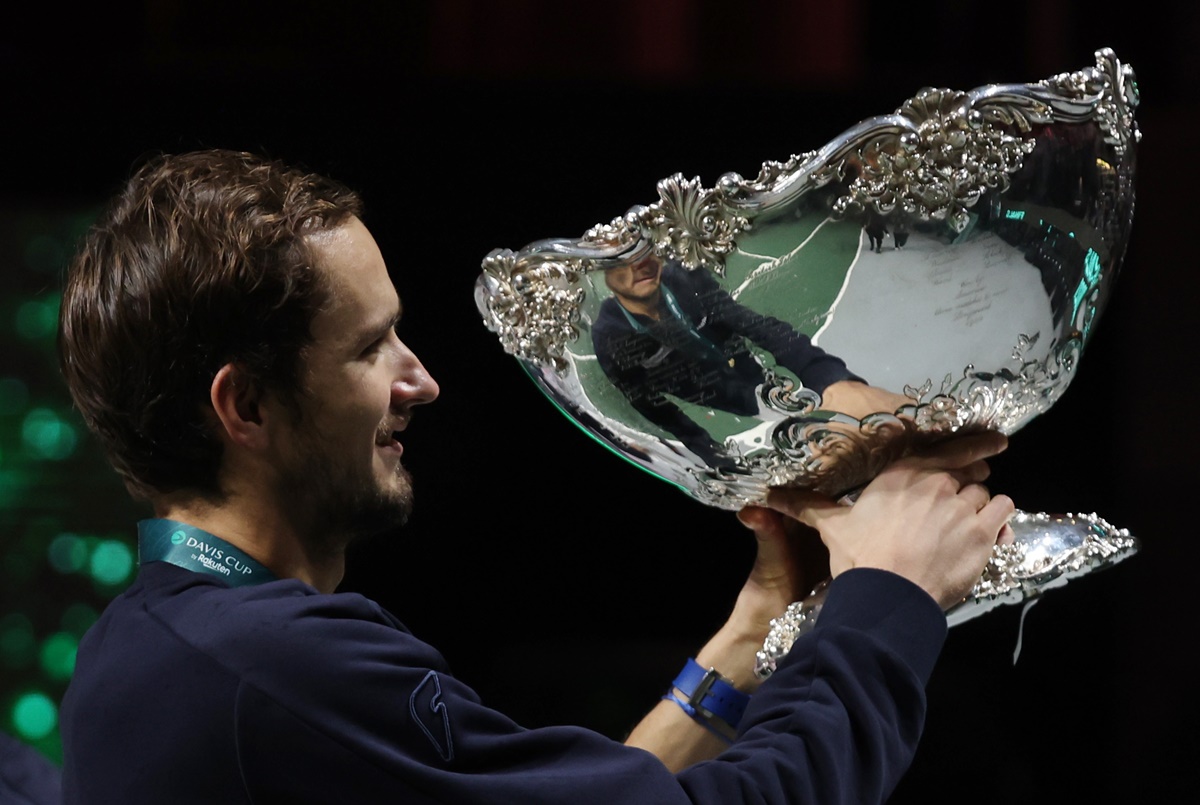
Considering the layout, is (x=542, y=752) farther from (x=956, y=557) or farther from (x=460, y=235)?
(x=460, y=235)

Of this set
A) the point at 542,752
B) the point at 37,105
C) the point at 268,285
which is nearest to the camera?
the point at 542,752

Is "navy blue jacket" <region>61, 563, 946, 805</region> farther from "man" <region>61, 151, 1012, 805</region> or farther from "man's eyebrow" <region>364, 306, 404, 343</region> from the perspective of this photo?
"man's eyebrow" <region>364, 306, 404, 343</region>

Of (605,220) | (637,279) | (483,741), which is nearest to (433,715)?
(483,741)

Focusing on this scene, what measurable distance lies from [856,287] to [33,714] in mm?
2071

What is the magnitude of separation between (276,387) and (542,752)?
355 millimetres

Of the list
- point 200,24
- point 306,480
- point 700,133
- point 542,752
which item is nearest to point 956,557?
point 542,752

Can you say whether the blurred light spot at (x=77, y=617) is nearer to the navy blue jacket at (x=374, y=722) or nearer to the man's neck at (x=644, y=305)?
the navy blue jacket at (x=374, y=722)

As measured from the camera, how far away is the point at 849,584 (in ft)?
3.36

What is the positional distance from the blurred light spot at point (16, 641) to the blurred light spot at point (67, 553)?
5.3 inches

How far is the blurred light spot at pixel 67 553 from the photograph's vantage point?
2420 millimetres

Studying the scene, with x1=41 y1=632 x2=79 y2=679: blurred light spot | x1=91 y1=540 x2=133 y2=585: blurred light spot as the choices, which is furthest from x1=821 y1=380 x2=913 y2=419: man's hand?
x1=41 y1=632 x2=79 y2=679: blurred light spot

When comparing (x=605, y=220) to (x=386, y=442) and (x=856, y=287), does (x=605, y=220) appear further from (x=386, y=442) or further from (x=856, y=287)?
(x=856, y=287)

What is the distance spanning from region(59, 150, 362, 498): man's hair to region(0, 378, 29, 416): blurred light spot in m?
1.47

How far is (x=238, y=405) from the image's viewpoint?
1052 millimetres
